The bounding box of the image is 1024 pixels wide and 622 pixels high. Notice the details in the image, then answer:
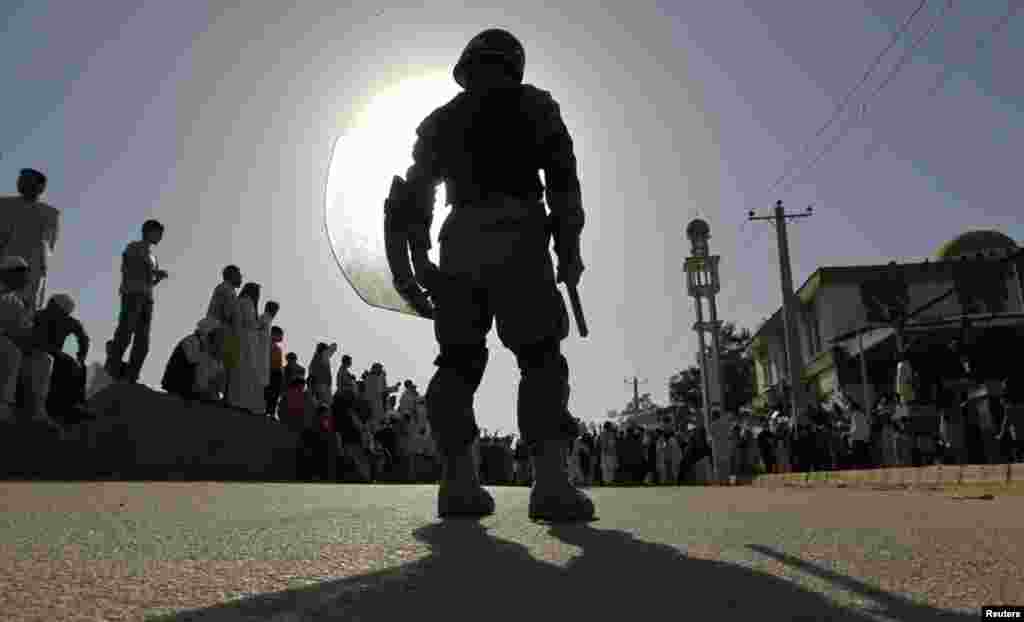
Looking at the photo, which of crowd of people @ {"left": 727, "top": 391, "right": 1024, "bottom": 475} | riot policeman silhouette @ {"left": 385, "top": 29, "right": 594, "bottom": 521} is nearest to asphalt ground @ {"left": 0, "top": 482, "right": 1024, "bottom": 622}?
riot policeman silhouette @ {"left": 385, "top": 29, "right": 594, "bottom": 521}

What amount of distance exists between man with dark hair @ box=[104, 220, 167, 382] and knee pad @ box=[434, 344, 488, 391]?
631 cm

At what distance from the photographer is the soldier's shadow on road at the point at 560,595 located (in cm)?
115

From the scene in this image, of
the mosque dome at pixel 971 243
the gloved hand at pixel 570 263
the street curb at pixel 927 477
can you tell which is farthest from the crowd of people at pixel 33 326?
the mosque dome at pixel 971 243

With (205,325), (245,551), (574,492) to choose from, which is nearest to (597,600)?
(245,551)

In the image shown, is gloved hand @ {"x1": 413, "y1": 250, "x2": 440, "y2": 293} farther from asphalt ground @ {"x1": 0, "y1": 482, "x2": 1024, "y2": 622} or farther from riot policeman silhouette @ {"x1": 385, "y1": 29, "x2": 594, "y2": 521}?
asphalt ground @ {"x1": 0, "y1": 482, "x2": 1024, "y2": 622}

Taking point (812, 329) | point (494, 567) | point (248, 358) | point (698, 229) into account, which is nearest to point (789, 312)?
point (698, 229)

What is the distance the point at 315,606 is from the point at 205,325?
8515mm

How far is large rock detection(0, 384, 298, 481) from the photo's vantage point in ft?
23.1

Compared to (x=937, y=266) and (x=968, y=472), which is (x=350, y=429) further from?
(x=937, y=266)

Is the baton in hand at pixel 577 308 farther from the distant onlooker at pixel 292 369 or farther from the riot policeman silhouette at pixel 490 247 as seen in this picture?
the distant onlooker at pixel 292 369

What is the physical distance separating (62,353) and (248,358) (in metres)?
2.83

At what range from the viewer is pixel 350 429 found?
1014 centimetres

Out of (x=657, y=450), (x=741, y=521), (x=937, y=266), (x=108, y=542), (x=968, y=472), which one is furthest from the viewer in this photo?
(x=937, y=266)

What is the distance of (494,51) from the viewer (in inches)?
123
